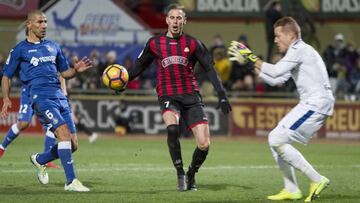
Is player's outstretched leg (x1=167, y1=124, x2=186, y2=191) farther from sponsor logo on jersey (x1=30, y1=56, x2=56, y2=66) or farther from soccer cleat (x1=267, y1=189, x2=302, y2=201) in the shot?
sponsor logo on jersey (x1=30, y1=56, x2=56, y2=66)

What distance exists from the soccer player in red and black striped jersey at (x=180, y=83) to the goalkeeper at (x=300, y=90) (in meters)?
1.34

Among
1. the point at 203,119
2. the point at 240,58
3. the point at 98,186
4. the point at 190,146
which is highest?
the point at 240,58

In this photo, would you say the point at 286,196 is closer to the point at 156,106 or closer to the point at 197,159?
the point at 197,159

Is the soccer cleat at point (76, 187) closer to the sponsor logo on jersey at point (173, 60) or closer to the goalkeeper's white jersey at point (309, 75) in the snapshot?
the sponsor logo on jersey at point (173, 60)

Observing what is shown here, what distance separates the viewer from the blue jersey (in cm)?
1173

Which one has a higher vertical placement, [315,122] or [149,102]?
[315,122]

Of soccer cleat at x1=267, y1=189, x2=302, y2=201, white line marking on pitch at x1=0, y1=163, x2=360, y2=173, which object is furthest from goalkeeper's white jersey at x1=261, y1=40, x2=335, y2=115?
white line marking on pitch at x1=0, y1=163, x2=360, y2=173

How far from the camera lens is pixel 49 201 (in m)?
10.3

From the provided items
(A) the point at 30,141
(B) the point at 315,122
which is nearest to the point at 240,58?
(B) the point at 315,122

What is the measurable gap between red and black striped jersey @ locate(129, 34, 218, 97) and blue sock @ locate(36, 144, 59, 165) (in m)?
1.72

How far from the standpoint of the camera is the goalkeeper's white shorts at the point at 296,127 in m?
10.3

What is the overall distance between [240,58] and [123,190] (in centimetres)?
249

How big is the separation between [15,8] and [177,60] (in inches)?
665

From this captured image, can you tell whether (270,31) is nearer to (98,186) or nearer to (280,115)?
(280,115)
